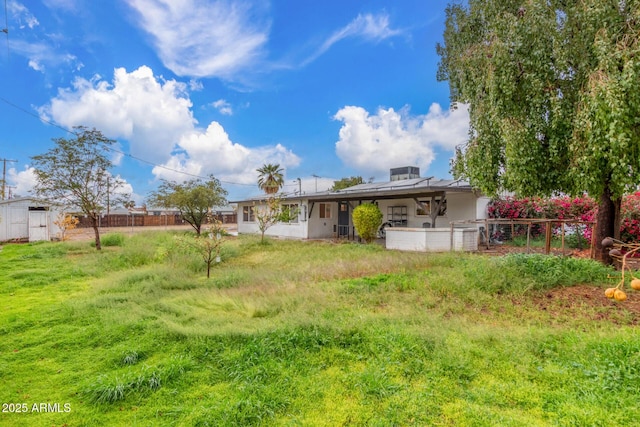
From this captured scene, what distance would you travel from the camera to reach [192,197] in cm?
1942

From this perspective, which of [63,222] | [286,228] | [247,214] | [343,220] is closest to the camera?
[63,222]

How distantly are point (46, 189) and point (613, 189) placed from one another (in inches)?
756

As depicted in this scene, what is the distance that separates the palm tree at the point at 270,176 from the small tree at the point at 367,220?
23.0m

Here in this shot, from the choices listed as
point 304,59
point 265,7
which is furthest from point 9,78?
point 304,59

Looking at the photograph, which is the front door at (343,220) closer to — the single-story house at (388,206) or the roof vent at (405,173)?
the single-story house at (388,206)

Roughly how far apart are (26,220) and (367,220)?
19.1 meters

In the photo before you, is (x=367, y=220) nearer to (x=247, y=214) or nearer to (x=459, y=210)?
(x=459, y=210)

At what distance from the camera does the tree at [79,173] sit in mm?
13719

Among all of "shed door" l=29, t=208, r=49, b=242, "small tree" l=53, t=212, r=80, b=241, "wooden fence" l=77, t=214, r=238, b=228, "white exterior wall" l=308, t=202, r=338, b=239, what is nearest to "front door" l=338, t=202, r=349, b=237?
"white exterior wall" l=308, t=202, r=338, b=239

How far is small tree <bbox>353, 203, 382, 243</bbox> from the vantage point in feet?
45.7

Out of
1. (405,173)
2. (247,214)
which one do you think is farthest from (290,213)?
(405,173)

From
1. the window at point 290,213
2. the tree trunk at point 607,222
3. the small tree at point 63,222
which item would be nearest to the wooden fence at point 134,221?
the small tree at point 63,222

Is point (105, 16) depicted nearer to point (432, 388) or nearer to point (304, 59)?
point (304, 59)

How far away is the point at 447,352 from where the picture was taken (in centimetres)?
355
